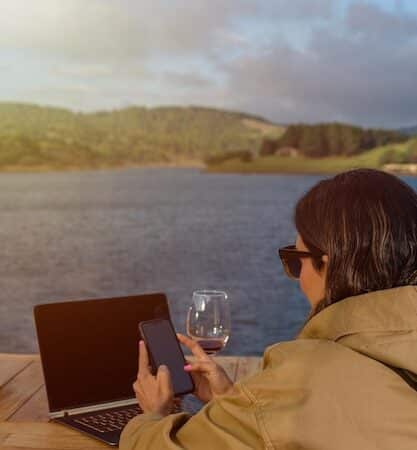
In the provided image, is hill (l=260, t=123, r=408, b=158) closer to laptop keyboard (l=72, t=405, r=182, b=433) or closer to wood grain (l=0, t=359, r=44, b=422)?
wood grain (l=0, t=359, r=44, b=422)

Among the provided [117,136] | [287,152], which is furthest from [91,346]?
[117,136]

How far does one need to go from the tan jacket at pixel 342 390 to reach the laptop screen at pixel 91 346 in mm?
602

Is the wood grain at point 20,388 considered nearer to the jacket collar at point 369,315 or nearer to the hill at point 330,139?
the jacket collar at point 369,315

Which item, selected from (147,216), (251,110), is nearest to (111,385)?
(251,110)

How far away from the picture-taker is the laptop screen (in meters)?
1.42

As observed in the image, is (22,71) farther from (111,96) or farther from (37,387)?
(37,387)

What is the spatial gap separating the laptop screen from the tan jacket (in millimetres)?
602

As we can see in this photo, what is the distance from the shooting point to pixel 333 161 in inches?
263

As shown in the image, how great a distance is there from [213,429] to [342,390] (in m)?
0.16

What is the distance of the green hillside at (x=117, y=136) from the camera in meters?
6.99

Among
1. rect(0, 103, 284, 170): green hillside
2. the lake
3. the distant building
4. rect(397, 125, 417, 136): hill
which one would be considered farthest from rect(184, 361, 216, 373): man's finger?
the lake

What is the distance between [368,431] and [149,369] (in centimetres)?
48

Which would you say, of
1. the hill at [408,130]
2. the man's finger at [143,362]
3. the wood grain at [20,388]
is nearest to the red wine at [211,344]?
the man's finger at [143,362]

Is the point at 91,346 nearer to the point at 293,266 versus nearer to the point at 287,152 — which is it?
the point at 293,266
